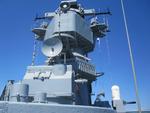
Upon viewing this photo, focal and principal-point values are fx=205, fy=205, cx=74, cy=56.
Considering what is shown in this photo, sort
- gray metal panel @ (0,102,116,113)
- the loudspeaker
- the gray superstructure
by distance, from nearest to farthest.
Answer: gray metal panel @ (0,102,116,113) → the gray superstructure → the loudspeaker

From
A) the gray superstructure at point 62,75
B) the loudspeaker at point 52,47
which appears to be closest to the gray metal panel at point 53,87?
the gray superstructure at point 62,75

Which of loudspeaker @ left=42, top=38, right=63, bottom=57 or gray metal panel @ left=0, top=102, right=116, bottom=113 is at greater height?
loudspeaker @ left=42, top=38, right=63, bottom=57

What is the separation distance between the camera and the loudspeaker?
10781mm

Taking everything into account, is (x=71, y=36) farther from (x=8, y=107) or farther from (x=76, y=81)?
(x=8, y=107)

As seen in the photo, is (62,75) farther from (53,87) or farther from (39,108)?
(39,108)

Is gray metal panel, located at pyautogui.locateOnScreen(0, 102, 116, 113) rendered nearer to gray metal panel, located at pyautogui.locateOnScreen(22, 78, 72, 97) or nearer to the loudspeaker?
gray metal panel, located at pyautogui.locateOnScreen(22, 78, 72, 97)

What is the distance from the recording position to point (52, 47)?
1094cm

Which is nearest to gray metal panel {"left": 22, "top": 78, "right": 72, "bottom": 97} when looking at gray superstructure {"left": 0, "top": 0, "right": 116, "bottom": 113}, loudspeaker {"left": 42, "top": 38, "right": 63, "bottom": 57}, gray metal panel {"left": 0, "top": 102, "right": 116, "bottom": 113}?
gray superstructure {"left": 0, "top": 0, "right": 116, "bottom": 113}

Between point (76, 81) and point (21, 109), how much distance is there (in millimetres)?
4660

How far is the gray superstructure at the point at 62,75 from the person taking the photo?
6.76m

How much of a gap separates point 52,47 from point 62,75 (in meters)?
1.86

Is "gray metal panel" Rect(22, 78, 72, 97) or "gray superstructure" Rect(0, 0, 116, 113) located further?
"gray metal panel" Rect(22, 78, 72, 97)

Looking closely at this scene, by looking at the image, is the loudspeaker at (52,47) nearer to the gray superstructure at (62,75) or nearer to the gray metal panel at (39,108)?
the gray superstructure at (62,75)

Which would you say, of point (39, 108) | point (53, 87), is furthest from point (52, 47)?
point (39, 108)
